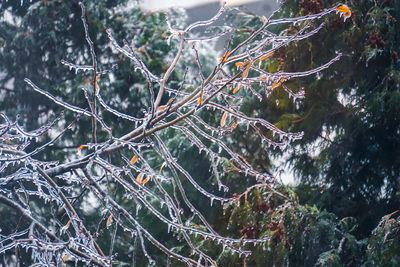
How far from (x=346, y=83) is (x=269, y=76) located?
1.87 m

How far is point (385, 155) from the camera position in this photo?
13.4 ft

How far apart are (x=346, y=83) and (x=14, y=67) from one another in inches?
129

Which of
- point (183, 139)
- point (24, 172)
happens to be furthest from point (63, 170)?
point (183, 139)

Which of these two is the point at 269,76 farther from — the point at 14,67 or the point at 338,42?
the point at 14,67

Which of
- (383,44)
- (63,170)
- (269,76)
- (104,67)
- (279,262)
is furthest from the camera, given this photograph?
(104,67)

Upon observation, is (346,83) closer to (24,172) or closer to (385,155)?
(385,155)

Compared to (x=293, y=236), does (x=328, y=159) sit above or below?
above

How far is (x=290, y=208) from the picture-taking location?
3822 millimetres

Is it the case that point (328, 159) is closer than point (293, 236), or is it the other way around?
point (293, 236)

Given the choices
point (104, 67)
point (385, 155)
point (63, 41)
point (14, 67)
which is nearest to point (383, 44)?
point (385, 155)

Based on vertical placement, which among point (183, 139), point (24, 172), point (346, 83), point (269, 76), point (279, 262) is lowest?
point (24, 172)

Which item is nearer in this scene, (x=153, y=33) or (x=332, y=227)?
(x=332, y=227)

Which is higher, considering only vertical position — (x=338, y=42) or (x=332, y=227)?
(x=338, y=42)

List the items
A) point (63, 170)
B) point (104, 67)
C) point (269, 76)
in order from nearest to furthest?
point (269, 76) < point (63, 170) < point (104, 67)
